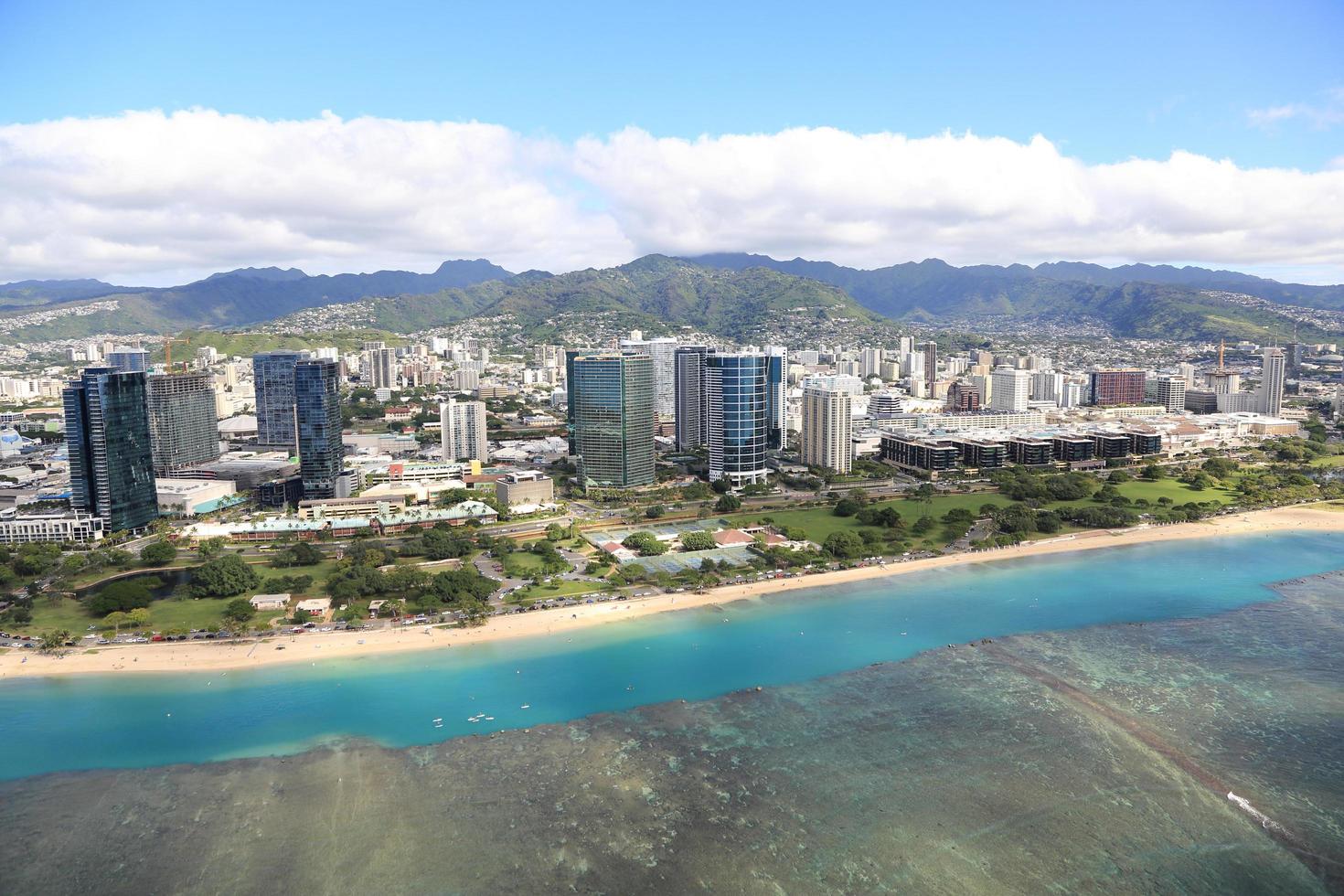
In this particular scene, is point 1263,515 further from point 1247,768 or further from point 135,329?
point 135,329

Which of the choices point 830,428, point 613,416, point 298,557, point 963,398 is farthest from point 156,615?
point 963,398

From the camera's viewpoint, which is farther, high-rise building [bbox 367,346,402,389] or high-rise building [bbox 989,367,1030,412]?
high-rise building [bbox 367,346,402,389]

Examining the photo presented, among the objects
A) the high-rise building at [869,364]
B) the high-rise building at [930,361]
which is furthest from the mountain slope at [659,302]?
the high-rise building at [930,361]

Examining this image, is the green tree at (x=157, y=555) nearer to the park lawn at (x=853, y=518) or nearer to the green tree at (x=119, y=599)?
the green tree at (x=119, y=599)

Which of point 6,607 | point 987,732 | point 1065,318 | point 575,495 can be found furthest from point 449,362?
point 1065,318

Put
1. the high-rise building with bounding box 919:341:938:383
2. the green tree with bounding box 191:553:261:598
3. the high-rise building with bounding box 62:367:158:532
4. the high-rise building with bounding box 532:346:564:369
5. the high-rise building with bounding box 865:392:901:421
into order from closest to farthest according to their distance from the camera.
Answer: the green tree with bounding box 191:553:261:598, the high-rise building with bounding box 62:367:158:532, the high-rise building with bounding box 865:392:901:421, the high-rise building with bounding box 919:341:938:383, the high-rise building with bounding box 532:346:564:369

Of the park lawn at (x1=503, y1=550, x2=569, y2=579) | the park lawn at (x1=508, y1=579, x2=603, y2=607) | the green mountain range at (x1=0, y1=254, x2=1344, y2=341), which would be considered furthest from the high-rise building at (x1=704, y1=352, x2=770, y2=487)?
the green mountain range at (x1=0, y1=254, x2=1344, y2=341)

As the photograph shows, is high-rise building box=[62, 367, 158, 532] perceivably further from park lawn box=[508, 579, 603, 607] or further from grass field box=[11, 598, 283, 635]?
park lawn box=[508, 579, 603, 607]
